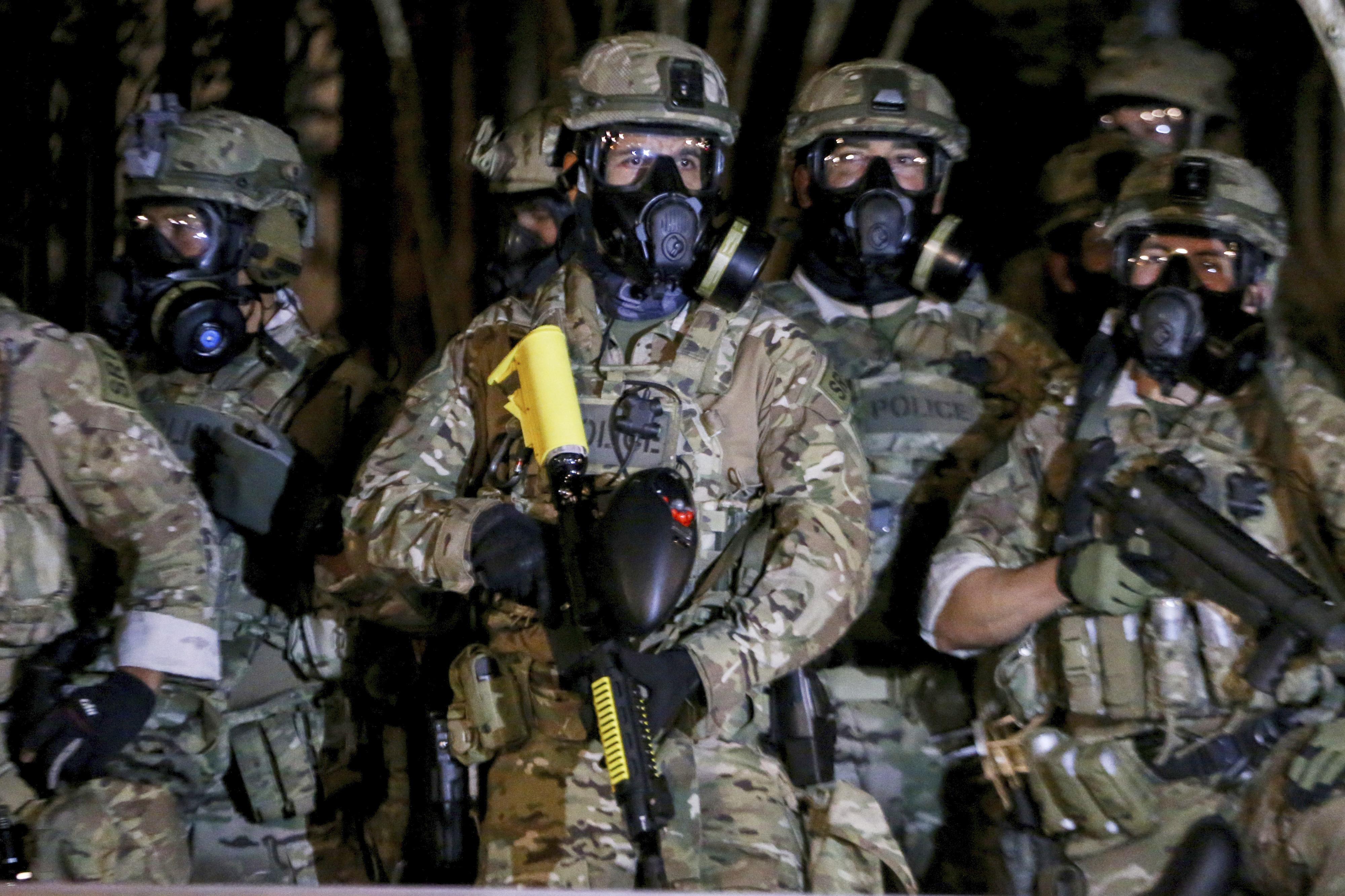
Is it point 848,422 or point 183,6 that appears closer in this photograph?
point 848,422

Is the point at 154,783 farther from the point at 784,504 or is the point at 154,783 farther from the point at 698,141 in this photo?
the point at 698,141

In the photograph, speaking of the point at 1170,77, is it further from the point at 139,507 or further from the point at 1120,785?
the point at 139,507

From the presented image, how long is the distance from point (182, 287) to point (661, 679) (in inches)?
Result: 83.5

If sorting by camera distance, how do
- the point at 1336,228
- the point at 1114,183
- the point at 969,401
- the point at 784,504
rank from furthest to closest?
the point at 1336,228 → the point at 1114,183 → the point at 969,401 → the point at 784,504

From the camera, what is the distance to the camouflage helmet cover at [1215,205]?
3.73m

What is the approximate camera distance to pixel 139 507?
363 cm

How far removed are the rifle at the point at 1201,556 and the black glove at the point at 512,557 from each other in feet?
4.07

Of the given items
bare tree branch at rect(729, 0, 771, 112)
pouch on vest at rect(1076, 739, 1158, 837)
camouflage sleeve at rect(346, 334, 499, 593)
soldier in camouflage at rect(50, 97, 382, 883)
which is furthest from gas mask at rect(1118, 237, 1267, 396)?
bare tree branch at rect(729, 0, 771, 112)

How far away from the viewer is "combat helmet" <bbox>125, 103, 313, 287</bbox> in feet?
14.6

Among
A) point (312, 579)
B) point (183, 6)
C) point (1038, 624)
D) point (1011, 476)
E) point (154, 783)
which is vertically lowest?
point (154, 783)

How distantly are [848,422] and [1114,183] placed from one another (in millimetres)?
1961

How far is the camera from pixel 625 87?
3.44 meters

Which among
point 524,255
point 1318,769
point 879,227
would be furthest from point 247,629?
point 1318,769

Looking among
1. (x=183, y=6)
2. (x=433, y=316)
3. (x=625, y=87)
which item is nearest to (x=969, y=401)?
(x=625, y=87)
